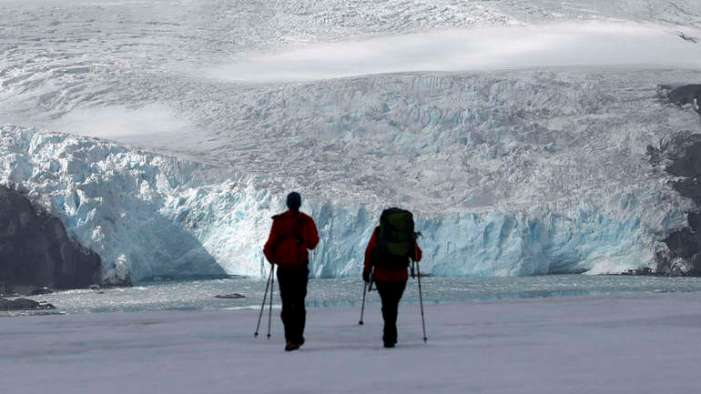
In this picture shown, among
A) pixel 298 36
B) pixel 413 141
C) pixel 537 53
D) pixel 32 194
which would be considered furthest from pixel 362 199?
pixel 298 36

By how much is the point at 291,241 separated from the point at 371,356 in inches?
51.5

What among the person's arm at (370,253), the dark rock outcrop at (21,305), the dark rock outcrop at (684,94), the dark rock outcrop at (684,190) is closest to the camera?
the person's arm at (370,253)

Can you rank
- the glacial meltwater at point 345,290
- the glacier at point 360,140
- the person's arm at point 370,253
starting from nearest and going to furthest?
the person's arm at point 370,253 → the glacial meltwater at point 345,290 → the glacier at point 360,140

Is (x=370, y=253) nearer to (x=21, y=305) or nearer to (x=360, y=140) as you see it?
(x=21, y=305)

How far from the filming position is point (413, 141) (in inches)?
1705

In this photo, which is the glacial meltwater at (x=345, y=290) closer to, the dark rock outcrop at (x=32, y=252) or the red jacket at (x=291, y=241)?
the dark rock outcrop at (x=32, y=252)

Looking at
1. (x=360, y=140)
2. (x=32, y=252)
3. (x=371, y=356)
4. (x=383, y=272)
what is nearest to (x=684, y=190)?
(x=360, y=140)

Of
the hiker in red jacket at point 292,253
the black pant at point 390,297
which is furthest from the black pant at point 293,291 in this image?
the black pant at point 390,297

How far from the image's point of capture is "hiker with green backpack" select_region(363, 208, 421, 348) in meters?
9.55

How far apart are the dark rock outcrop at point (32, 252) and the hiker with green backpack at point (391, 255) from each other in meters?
28.9

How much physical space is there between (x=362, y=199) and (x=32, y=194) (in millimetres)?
8647

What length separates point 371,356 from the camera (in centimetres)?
849

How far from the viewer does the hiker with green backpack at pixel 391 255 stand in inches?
376

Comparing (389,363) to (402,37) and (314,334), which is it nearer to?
(314,334)
